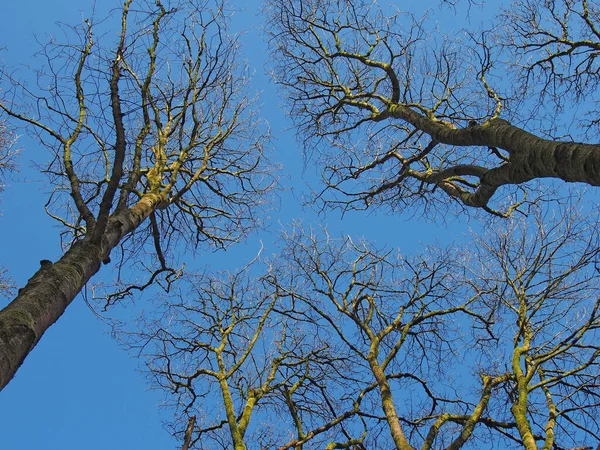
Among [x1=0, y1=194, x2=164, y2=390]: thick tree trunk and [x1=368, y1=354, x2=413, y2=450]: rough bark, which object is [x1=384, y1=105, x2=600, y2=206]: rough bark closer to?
[x1=368, y1=354, x2=413, y2=450]: rough bark

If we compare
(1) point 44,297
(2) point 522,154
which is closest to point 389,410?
(2) point 522,154

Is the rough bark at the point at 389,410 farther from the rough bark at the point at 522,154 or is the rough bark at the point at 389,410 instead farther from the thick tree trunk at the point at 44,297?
the thick tree trunk at the point at 44,297

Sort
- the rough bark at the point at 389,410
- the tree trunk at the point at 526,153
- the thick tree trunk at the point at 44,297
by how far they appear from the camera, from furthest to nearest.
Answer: the rough bark at the point at 389,410, the tree trunk at the point at 526,153, the thick tree trunk at the point at 44,297

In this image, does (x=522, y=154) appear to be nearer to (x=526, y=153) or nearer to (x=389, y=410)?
(x=526, y=153)

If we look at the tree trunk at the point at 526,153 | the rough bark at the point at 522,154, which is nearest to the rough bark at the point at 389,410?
the rough bark at the point at 522,154

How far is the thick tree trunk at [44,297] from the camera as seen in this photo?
112 inches

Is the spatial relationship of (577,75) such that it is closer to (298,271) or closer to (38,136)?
(298,271)

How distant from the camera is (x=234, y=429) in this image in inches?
Answer: 249

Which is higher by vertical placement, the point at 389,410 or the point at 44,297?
the point at 389,410

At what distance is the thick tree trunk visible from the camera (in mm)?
2846

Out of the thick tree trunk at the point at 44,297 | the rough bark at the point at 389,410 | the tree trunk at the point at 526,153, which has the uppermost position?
the tree trunk at the point at 526,153

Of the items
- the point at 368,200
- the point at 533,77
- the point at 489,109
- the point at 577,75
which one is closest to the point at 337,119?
the point at 368,200

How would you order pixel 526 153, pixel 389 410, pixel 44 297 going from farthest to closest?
pixel 389 410 < pixel 526 153 < pixel 44 297

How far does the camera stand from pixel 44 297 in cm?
327
